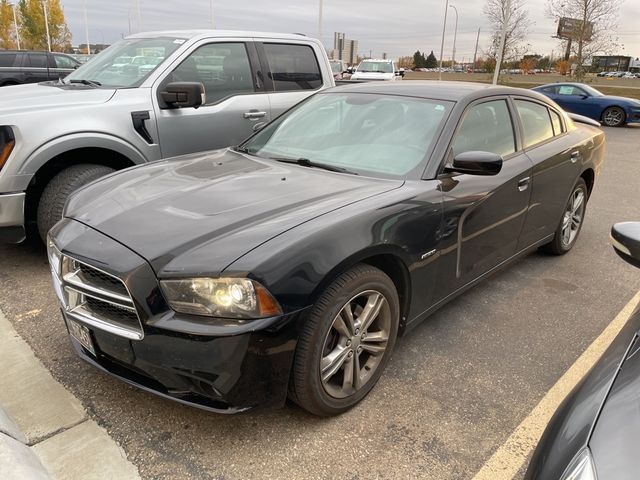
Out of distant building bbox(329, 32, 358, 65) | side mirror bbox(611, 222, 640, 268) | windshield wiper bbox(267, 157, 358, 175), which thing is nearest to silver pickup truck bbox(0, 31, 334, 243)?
windshield wiper bbox(267, 157, 358, 175)

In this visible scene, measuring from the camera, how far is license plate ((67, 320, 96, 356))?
233 cm

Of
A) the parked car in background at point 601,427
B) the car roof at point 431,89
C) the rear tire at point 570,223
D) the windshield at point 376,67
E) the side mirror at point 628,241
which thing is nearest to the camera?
the parked car in background at point 601,427

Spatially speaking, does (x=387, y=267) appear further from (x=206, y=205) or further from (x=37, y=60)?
(x=37, y=60)

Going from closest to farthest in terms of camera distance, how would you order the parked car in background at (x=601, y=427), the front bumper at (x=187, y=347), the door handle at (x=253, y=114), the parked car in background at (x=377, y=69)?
the parked car in background at (x=601, y=427)
the front bumper at (x=187, y=347)
the door handle at (x=253, y=114)
the parked car in background at (x=377, y=69)

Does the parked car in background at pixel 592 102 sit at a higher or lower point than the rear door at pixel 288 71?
lower

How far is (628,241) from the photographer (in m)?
1.90

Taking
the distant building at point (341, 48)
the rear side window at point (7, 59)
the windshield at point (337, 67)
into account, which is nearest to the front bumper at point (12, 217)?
the rear side window at point (7, 59)

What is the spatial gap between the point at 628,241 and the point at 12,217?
3982 millimetres

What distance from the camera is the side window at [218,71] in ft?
15.9

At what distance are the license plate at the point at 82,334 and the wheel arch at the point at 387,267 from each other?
105 cm

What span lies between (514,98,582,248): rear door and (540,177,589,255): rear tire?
19 cm

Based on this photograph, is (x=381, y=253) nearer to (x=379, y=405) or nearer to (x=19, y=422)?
(x=379, y=405)

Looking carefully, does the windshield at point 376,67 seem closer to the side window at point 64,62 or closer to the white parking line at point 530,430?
the side window at point 64,62

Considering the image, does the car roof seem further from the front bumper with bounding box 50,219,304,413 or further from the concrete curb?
the concrete curb
